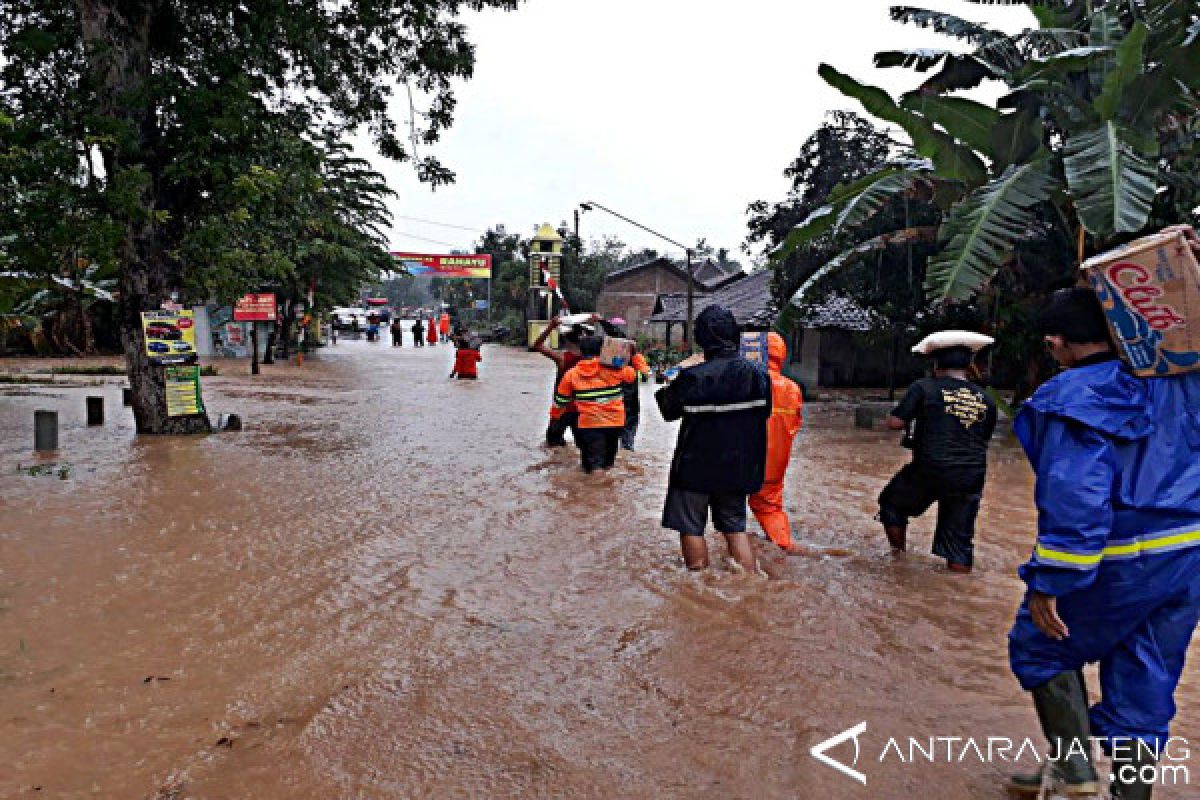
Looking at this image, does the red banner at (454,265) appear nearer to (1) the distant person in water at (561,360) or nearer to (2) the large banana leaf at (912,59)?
(1) the distant person in water at (561,360)

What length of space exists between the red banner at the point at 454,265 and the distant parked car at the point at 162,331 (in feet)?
144

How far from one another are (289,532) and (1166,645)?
20.0ft

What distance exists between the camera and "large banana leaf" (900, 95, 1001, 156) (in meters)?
7.78

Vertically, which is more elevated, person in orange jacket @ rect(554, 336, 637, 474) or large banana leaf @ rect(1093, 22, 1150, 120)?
large banana leaf @ rect(1093, 22, 1150, 120)

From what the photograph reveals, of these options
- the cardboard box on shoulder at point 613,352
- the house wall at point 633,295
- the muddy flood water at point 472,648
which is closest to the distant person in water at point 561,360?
the cardboard box on shoulder at point 613,352

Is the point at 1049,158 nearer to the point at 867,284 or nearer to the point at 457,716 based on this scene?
the point at 457,716

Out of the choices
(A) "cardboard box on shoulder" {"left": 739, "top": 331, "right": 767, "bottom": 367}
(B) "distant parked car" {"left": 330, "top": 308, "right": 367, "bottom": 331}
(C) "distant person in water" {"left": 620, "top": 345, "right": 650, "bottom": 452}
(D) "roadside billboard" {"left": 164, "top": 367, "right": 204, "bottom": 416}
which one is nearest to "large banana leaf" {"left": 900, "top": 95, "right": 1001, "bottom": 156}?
(A) "cardboard box on shoulder" {"left": 739, "top": 331, "right": 767, "bottom": 367}

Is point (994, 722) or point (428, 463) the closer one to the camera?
point (994, 722)

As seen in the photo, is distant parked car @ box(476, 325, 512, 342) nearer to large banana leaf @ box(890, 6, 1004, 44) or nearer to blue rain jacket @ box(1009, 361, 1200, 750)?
large banana leaf @ box(890, 6, 1004, 44)

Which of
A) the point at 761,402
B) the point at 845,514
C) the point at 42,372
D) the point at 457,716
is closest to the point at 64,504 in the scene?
the point at 457,716

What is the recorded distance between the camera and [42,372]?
2394cm

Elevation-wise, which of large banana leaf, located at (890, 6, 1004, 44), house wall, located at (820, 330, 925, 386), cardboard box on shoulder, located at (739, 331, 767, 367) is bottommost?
house wall, located at (820, 330, 925, 386)

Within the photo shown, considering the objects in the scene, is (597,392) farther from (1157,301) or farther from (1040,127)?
(1157,301)

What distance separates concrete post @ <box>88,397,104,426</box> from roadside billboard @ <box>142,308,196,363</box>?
2.23 metres
